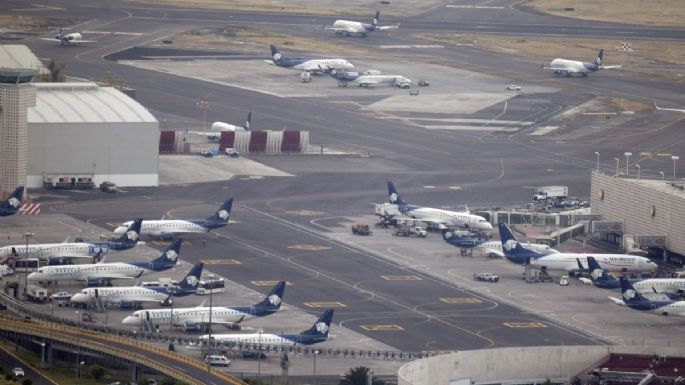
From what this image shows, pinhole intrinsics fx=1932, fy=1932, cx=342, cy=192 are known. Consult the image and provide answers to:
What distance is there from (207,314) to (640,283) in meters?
40.9

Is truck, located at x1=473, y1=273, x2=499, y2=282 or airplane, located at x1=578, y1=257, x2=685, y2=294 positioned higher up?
airplane, located at x1=578, y1=257, x2=685, y2=294

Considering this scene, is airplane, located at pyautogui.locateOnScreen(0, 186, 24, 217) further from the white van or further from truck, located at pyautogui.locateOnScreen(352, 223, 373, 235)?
the white van

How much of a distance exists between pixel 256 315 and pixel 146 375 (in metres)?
21.4

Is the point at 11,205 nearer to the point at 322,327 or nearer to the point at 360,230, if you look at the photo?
the point at 360,230

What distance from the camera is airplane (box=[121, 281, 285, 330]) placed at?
149m

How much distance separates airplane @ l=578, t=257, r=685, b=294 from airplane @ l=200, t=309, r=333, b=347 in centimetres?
3199

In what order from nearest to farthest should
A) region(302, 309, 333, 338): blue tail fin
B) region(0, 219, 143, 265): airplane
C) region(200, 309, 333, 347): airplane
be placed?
region(200, 309, 333, 347): airplane
region(302, 309, 333, 338): blue tail fin
region(0, 219, 143, 265): airplane

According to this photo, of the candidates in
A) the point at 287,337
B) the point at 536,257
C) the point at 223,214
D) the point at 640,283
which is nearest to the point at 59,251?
the point at 223,214

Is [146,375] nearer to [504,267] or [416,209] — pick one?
[504,267]

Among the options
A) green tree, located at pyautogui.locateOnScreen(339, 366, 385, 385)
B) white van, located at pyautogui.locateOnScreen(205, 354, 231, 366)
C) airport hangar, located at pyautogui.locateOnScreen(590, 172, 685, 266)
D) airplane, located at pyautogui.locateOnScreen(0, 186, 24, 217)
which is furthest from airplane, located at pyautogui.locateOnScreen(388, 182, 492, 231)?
green tree, located at pyautogui.locateOnScreen(339, 366, 385, 385)

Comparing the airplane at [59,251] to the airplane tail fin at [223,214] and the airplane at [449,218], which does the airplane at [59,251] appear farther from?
the airplane at [449,218]

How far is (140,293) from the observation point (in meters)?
158

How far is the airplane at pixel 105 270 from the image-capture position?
16362 cm

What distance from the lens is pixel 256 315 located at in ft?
500
